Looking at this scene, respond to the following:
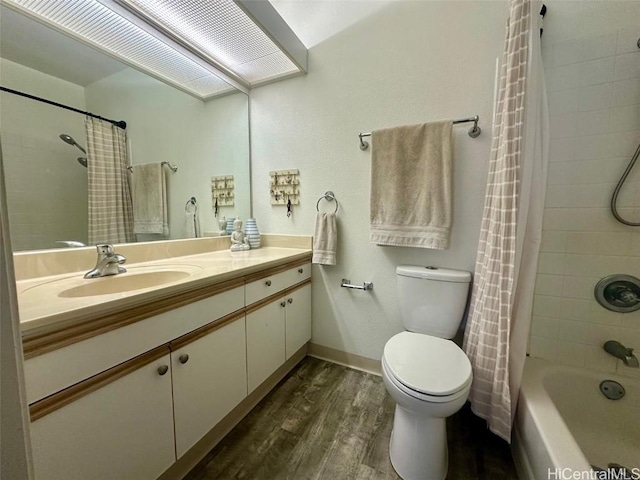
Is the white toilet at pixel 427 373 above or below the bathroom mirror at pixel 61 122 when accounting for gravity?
below

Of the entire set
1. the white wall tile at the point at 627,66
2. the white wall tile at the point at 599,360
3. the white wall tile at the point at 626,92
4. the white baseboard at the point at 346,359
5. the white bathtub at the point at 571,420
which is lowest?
the white baseboard at the point at 346,359

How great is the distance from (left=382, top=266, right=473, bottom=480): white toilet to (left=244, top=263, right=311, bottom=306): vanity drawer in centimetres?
68

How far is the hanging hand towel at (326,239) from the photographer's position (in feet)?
5.47

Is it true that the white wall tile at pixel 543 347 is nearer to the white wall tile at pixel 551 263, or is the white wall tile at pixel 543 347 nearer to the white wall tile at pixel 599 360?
the white wall tile at pixel 599 360

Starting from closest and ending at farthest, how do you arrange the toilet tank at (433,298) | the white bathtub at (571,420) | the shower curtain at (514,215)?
the white bathtub at (571,420), the shower curtain at (514,215), the toilet tank at (433,298)

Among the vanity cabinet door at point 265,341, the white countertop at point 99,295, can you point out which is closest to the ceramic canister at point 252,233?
the white countertop at point 99,295

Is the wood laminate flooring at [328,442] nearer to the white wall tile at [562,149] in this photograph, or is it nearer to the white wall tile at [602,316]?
Result: the white wall tile at [602,316]

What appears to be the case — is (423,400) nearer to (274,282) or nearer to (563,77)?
Answer: (274,282)

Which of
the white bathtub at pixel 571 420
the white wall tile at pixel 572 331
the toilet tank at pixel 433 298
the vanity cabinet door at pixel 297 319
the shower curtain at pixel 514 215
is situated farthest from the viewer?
the vanity cabinet door at pixel 297 319

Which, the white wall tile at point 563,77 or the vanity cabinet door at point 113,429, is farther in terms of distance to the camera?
the white wall tile at point 563,77

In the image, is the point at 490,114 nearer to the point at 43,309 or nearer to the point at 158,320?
the point at 158,320

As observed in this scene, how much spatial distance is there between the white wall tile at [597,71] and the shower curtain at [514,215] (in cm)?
32

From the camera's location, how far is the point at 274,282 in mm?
1432

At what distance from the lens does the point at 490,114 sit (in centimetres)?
131
